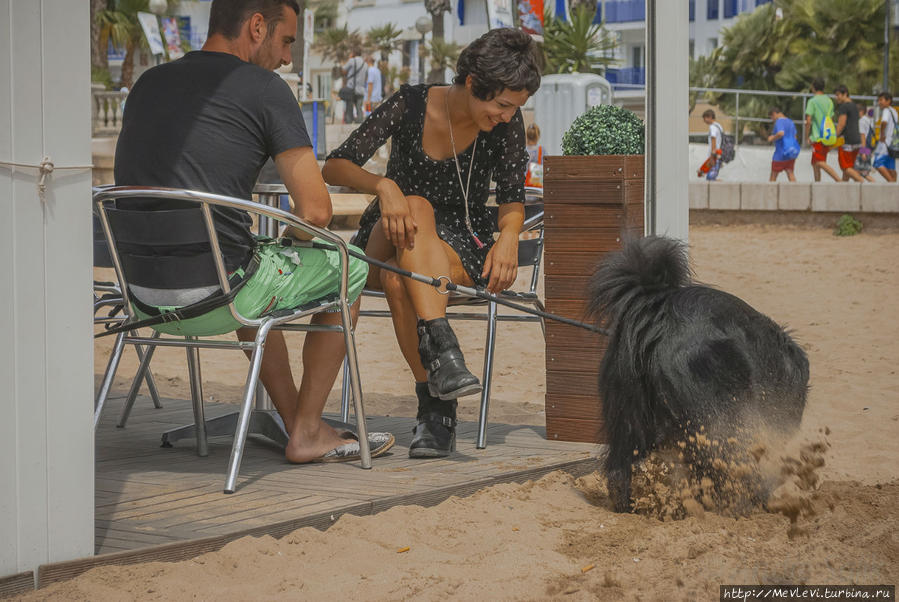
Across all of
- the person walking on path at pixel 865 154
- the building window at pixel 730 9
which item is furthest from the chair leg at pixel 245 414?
the building window at pixel 730 9

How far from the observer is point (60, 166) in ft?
8.09

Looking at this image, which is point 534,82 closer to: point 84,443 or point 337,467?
point 337,467

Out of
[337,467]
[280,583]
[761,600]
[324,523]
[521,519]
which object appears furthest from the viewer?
[337,467]

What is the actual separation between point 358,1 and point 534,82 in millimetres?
49866

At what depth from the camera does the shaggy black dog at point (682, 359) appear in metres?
2.90

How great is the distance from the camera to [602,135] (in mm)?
4008

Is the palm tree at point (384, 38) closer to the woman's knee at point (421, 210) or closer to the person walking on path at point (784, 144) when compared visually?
the person walking on path at point (784, 144)

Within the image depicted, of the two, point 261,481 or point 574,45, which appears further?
point 574,45

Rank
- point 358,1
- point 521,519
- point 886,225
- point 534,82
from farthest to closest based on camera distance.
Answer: point 358,1, point 886,225, point 534,82, point 521,519

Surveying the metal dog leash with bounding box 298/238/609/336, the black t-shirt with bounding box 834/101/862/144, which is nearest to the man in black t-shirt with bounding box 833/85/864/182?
the black t-shirt with bounding box 834/101/862/144

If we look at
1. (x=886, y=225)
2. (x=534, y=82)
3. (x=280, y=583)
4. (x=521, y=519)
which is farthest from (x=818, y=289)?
(x=280, y=583)

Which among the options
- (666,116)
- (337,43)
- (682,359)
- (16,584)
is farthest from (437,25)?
(16,584)

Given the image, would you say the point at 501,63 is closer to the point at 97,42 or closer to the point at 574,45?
the point at 574,45

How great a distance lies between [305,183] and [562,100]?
12.9 meters
